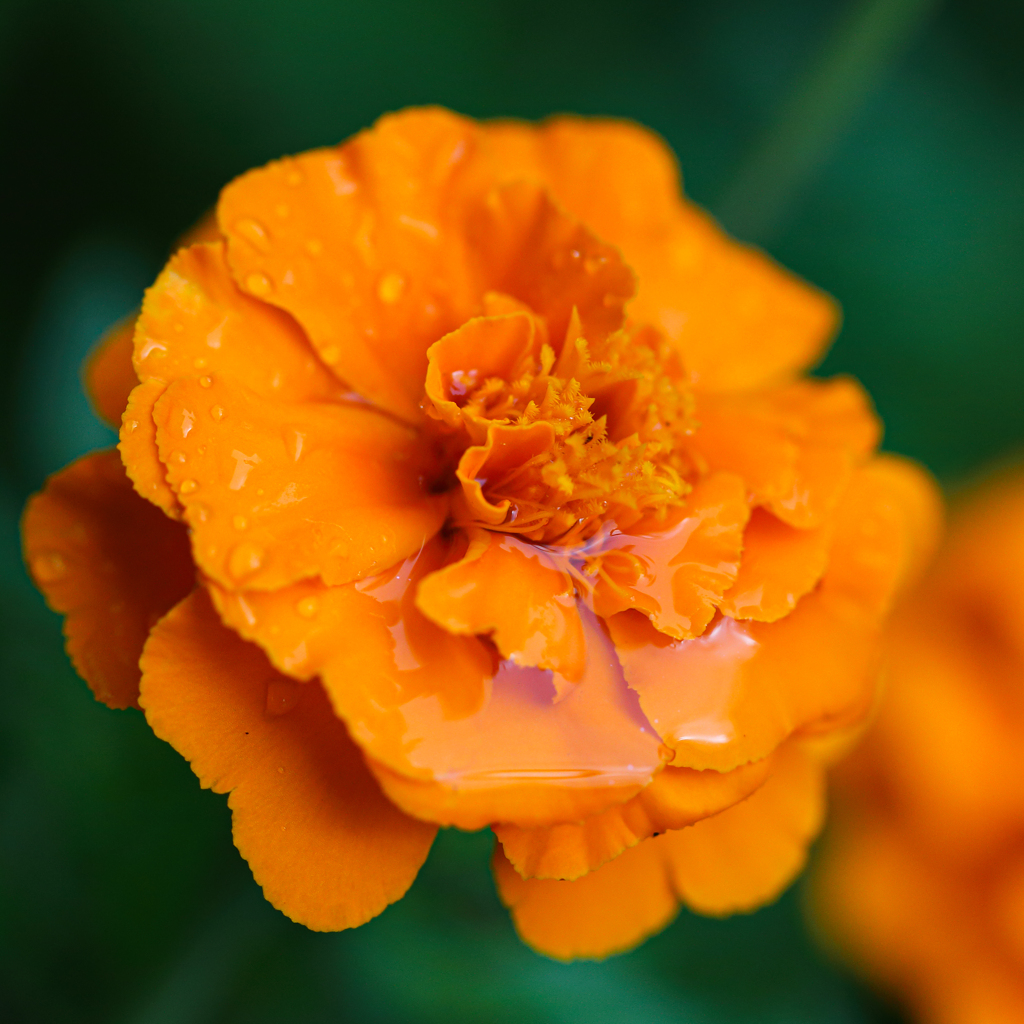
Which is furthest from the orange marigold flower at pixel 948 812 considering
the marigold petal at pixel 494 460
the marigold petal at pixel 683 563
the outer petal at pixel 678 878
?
the marigold petal at pixel 494 460

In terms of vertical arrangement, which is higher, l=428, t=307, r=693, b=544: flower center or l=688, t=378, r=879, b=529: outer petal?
l=688, t=378, r=879, b=529: outer petal

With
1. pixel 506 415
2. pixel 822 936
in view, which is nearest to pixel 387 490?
pixel 506 415

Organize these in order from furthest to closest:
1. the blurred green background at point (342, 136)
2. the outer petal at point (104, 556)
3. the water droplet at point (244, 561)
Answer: the blurred green background at point (342, 136) < the outer petal at point (104, 556) < the water droplet at point (244, 561)

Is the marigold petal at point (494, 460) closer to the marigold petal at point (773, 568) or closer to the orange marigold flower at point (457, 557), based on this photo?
the orange marigold flower at point (457, 557)

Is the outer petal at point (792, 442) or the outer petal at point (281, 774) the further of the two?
the outer petal at point (792, 442)

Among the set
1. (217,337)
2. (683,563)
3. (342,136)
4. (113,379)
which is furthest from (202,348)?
(342,136)

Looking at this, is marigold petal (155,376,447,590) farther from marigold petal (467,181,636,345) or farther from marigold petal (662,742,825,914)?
marigold petal (662,742,825,914)

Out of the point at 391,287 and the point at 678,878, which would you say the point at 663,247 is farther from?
the point at 678,878

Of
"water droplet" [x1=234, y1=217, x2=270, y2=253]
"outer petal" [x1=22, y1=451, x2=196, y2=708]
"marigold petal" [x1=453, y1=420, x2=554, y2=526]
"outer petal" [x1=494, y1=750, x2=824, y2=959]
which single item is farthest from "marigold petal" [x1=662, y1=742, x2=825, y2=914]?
"water droplet" [x1=234, y1=217, x2=270, y2=253]
